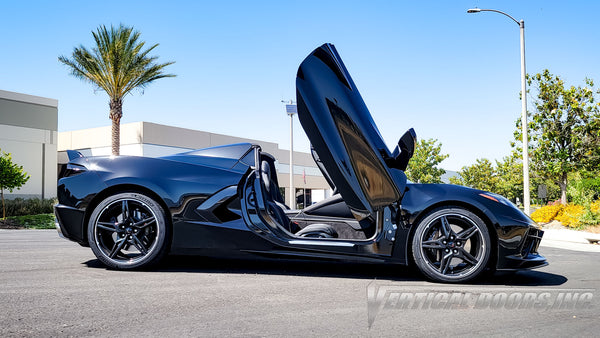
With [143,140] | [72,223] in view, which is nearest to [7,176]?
[143,140]

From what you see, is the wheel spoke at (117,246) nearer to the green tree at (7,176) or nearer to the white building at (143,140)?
the green tree at (7,176)

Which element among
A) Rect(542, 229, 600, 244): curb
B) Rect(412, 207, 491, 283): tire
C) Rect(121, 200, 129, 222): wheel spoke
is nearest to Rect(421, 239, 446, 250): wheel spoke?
Rect(412, 207, 491, 283): tire

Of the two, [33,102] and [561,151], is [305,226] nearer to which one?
[561,151]

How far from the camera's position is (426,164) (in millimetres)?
50719

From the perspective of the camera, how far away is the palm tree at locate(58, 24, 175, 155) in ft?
75.2

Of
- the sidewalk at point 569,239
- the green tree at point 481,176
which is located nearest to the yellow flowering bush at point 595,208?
the sidewalk at point 569,239

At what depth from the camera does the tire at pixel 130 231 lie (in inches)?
167

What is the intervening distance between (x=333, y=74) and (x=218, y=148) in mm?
1449

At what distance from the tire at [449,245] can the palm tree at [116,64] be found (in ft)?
72.9

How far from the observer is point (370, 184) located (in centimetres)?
389

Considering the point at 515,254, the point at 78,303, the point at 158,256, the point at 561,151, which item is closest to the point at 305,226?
the point at 158,256

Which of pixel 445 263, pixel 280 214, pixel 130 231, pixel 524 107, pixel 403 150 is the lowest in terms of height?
pixel 445 263

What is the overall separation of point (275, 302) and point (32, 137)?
3104cm

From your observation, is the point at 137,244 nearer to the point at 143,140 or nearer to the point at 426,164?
A: the point at 143,140
